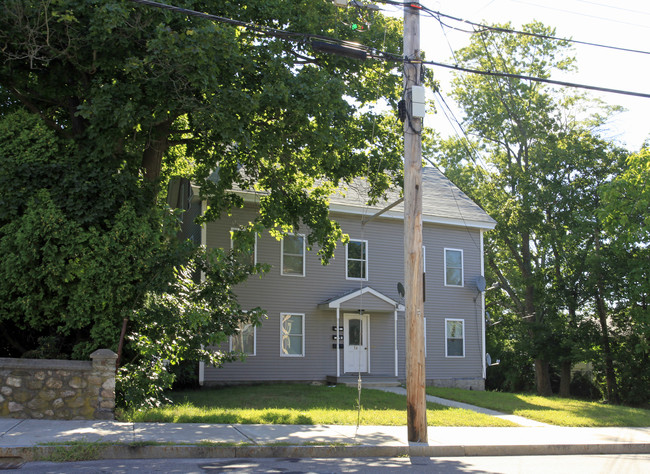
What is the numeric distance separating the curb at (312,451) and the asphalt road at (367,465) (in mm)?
198

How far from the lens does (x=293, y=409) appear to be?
1306cm

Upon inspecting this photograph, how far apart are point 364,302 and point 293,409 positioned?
7600 mm

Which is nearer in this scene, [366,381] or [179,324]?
[179,324]

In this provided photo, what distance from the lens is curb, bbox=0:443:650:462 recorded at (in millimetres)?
7641

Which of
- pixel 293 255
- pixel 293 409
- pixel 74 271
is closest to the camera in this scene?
pixel 74 271

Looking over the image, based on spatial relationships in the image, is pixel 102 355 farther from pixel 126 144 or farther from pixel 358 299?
pixel 358 299

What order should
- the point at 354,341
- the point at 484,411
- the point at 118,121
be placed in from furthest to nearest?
the point at 354,341 < the point at 484,411 < the point at 118,121

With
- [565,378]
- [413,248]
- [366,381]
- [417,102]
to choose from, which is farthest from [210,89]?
[565,378]

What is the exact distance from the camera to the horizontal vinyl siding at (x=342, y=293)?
1930 centimetres

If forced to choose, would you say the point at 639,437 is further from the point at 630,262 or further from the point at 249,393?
the point at 630,262

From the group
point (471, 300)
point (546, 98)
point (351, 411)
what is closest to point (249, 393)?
point (351, 411)

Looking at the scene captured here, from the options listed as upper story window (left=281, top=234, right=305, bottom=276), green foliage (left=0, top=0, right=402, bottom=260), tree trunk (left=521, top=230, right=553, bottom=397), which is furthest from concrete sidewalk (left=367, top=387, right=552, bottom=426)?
tree trunk (left=521, top=230, right=553, bottom=397)

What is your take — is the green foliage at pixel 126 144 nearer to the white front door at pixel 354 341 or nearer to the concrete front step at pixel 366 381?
the concrete front step at pixel 366 381

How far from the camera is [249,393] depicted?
15922 millimetres
